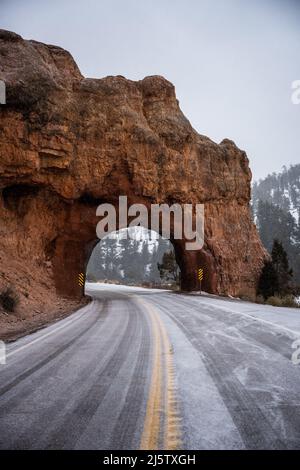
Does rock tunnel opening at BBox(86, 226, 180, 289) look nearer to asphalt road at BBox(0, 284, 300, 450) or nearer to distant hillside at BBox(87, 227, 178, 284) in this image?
distant hillside at BBox(87, 227, 178, 284)

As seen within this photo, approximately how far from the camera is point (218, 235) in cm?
3105

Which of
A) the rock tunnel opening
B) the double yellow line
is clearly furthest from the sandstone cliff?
the rock tunnel opening

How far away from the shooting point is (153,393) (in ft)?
13.4

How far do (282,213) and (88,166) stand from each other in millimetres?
70495

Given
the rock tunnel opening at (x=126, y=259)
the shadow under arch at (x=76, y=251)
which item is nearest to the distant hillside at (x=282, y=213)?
the rock tunnel opening at (x=126, y=259)

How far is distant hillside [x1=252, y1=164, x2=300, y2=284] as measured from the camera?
238 ft

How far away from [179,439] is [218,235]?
2881 centimetres

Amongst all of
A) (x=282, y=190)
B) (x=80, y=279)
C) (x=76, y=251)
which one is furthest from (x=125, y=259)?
(x=282, y=190)

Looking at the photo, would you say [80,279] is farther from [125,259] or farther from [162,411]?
[125,259]

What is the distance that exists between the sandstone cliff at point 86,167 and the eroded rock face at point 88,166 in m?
0.07

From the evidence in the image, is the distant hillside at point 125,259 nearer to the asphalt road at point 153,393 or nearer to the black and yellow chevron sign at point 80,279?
the black and yellow chevron sign at point 80,279
